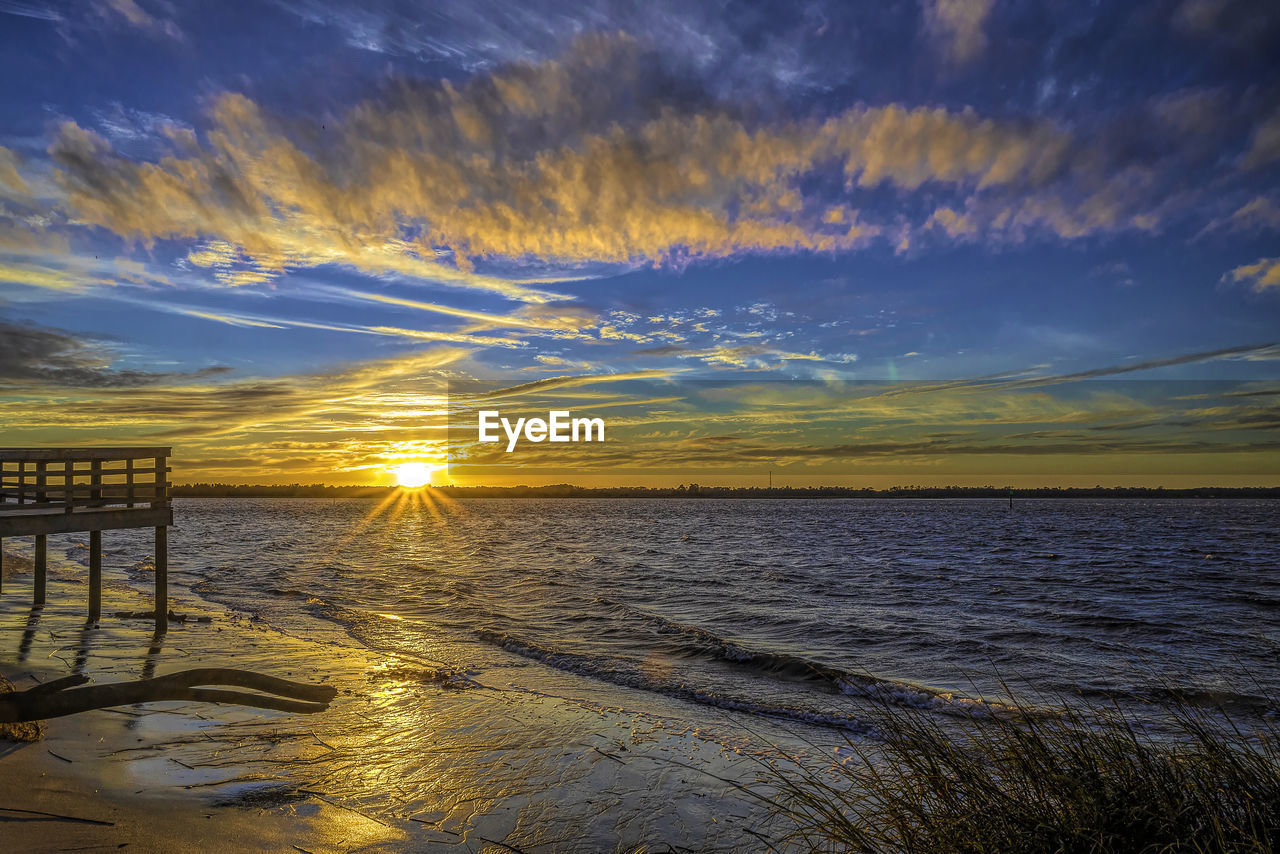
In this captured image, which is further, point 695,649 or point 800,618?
point 800,618

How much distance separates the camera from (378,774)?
299 inches

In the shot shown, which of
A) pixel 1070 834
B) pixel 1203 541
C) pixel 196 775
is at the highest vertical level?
pixel 1070 834

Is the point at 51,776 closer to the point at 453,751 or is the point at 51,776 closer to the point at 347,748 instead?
the point at 347,748

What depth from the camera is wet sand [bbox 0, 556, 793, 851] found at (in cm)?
603

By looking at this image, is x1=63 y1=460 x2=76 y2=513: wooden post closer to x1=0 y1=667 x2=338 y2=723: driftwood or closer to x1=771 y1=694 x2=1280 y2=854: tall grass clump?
x1=0 y1=667 x2=338 y2=723: driftwood

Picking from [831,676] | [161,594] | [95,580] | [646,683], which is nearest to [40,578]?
[95,580]

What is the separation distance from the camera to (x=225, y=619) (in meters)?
18.1

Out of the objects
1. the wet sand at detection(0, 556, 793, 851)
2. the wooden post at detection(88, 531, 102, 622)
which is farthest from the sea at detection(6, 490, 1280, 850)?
the wooden post at detection(88, 531, 102, 622)

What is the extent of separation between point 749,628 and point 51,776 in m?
14.4

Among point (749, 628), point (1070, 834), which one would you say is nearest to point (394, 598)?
point (749, 628)

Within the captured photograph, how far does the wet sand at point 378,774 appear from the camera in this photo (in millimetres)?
6031

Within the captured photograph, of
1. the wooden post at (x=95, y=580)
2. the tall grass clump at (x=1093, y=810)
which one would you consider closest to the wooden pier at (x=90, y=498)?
the wooden post at (x=95, y=580)

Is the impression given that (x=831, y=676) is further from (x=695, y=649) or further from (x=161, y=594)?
(x=161, y=594)

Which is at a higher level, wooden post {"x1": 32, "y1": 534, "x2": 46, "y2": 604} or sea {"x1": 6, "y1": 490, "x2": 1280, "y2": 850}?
wooden post {"x1": 32, "y1": 534, "x2": 46, "y2": 604}
